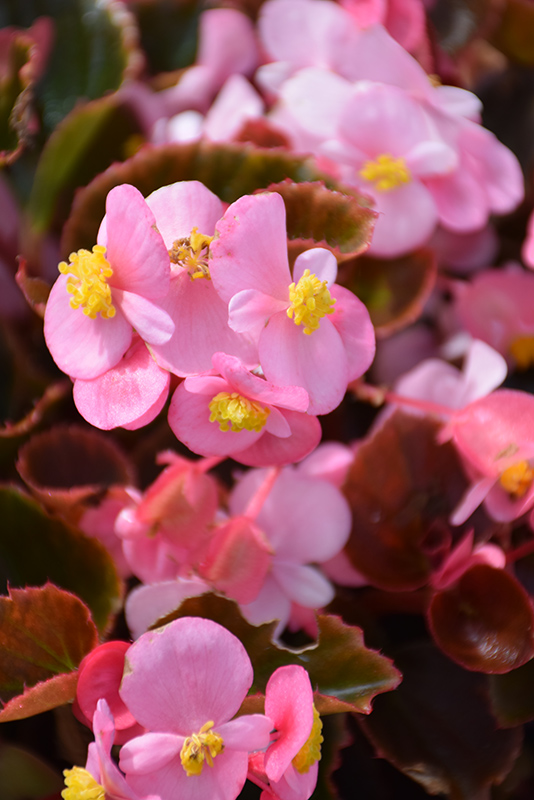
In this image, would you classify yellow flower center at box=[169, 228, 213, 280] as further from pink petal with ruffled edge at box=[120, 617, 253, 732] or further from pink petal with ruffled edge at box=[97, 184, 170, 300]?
pink petal with ruffled edge at box=[120, 617, 253, 732]

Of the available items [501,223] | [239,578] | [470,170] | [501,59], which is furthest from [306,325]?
[501,59]

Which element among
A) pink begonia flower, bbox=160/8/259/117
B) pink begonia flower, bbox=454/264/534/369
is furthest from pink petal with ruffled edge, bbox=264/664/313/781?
pink begonia flower, bbox=160/8/259/117

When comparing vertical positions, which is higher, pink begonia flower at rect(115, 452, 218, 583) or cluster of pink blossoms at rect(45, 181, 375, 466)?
cluster of pink blossoms at rect(45, 181, 375, 466)

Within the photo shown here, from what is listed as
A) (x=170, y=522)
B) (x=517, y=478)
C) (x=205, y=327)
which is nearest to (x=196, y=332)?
(x=205, y=327)

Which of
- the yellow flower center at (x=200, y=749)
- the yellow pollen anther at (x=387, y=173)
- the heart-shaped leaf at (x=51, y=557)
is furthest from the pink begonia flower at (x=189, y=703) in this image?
the yellow pollen anther at (x=387, y=173)

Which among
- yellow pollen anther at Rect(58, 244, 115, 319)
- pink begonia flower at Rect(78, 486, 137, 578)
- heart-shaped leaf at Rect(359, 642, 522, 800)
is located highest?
yellow pollen anther at Rect(58, 244, 115, 319)

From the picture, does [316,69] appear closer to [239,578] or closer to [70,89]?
[70,89]

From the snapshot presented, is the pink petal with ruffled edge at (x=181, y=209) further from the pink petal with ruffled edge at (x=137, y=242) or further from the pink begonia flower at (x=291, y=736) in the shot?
the pink begonia flower at (x=291, y=736)

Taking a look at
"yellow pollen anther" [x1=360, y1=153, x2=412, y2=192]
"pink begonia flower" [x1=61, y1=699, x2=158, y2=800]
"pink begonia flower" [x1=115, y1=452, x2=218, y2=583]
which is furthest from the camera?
"yellow pollen anther" [x1=360, y1=153, x2=412, y2=192]
